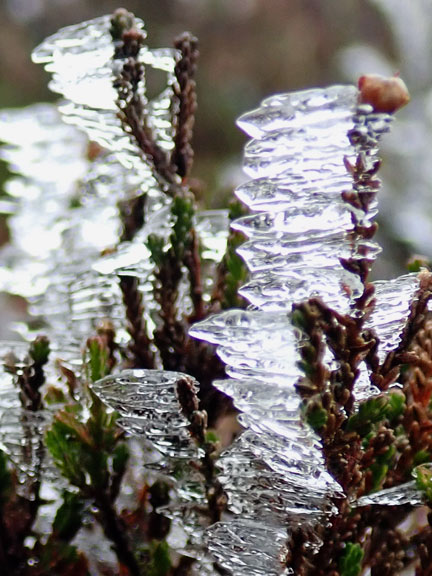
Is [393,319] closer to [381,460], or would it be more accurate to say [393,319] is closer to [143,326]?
[381,460]

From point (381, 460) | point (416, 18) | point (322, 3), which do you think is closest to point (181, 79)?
point (381, 460)

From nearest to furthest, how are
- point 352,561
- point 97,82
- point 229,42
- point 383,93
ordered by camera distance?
point 383,93 < point 352,561 < point 97,82 < point 229,42

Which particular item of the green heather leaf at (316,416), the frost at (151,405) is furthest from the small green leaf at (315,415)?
the frost at (151,405)

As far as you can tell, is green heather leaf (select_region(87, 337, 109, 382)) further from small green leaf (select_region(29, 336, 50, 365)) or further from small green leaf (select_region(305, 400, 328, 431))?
small green leaf (select_region(305, 400, 328, 431))

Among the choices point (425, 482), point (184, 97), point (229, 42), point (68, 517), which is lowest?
point (68, 517)

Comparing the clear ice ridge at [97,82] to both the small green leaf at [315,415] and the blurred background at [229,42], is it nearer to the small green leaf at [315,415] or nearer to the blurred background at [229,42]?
the small green leaf at [315,415]

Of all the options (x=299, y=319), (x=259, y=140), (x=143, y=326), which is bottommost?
(x=143, y=326)

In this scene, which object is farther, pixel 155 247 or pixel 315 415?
pixel 155 247

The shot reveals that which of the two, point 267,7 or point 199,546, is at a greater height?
point 267,7

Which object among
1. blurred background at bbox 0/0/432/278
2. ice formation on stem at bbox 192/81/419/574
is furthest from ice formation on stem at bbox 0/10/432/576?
blurred background at bbox 0/0/432/278

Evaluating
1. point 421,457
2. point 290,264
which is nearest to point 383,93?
point 290,264

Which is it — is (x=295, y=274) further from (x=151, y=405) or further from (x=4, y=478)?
(x=4, y=478)
